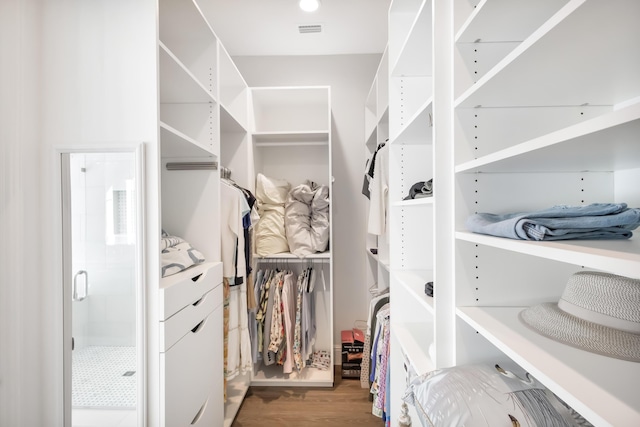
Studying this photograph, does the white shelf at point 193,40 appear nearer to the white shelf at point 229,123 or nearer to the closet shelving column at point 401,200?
the white shelf at point 229,123

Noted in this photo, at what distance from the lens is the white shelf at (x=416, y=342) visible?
1054 mm

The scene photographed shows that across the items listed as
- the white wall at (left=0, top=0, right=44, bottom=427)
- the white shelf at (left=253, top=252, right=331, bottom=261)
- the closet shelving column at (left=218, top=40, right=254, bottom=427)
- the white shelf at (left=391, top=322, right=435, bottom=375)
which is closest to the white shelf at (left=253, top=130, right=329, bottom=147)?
the closet shelving column at (left=218, top=40, right=254, bottom=427)

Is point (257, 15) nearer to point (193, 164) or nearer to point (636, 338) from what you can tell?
point (193, 164)

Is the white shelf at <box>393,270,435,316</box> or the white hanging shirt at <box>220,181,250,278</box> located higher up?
the white hanging shirt at <box>220,181,250,278</box>

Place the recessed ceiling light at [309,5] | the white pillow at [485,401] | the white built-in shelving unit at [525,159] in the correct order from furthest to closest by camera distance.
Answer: the recessed ceiling light at [309,5], the white pillow at [485,401], the white built-in shelving unit at [525,159]

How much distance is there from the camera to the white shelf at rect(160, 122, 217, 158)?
1.30 m

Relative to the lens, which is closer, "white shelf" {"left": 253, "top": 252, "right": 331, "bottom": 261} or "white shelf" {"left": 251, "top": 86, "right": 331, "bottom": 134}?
"white shelf" {"left": 253, "top": 252, "right": 331, "bottom": 261}

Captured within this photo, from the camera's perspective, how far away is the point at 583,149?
57 cm

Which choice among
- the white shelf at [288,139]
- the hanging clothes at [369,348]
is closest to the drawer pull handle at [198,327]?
the hanging clothes at [369,348]

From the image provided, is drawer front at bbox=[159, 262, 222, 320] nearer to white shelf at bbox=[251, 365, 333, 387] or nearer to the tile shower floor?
the tile shower floor

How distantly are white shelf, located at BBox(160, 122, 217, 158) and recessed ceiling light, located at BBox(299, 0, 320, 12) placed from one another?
121cm

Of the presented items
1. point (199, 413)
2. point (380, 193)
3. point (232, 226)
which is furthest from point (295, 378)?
point (380, 193)

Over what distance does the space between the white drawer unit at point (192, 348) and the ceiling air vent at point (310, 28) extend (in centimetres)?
186

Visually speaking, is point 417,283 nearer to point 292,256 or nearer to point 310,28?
point 292,256
